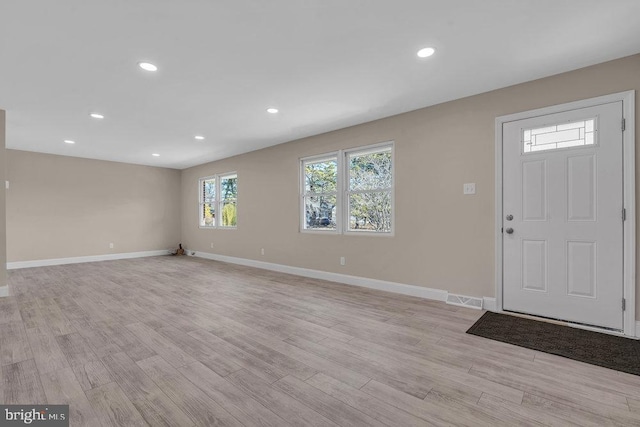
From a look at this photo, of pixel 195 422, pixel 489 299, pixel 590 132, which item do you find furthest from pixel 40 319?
pixel 590 132

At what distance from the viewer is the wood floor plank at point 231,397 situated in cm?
152

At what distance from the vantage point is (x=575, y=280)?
2.78m

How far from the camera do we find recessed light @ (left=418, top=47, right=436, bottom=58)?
2.45 metres

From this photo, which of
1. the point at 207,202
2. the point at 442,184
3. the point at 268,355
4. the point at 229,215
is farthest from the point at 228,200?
the point at 268,355

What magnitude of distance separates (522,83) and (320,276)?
Result: 12.4 feet

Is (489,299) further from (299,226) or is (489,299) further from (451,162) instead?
(299,226)

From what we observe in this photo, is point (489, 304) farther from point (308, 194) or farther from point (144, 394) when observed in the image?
point (144, 394)

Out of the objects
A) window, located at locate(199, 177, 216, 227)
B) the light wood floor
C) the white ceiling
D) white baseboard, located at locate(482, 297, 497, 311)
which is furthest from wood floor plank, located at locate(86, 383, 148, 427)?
window, located at locate(199, 177, 216, 227)

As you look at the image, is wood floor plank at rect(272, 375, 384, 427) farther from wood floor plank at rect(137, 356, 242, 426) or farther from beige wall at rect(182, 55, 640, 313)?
beige wall at rect(182, 55, 640, 313)

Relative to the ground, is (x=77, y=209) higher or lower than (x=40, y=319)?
higher

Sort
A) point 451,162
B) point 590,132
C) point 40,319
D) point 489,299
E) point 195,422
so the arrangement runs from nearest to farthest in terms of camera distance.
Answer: point 195,422
point 590,132
point 40,319
point 489,299
point 451,162

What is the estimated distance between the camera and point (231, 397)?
1.71m

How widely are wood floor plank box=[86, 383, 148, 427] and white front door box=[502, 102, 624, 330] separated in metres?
3.48

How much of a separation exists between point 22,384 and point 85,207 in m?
6.34
